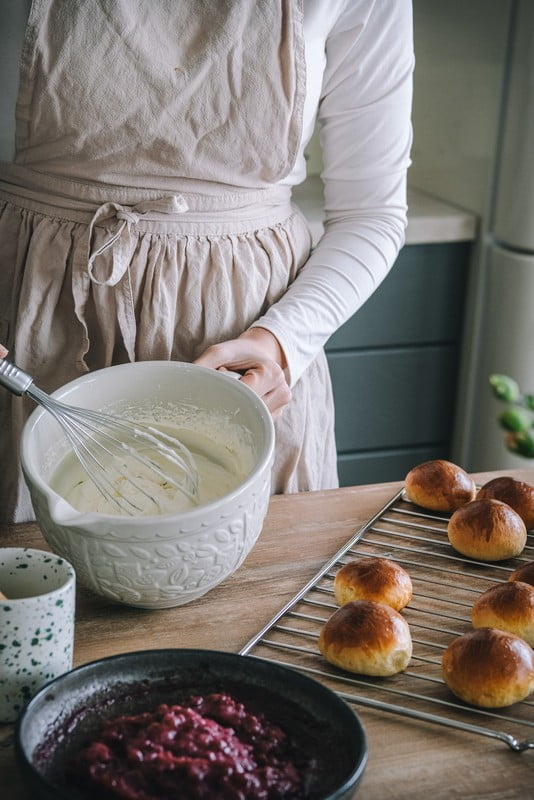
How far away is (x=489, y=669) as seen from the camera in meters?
0.66

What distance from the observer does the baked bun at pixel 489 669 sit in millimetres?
663

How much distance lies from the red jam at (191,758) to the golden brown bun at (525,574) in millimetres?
298

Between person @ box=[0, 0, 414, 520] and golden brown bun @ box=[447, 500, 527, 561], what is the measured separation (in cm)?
22

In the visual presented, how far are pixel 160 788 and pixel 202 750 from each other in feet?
0.11

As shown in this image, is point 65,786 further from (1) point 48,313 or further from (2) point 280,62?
(2) point 280,62

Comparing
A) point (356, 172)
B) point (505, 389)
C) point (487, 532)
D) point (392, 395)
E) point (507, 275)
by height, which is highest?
point (505, 389)

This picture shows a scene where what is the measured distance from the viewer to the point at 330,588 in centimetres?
81

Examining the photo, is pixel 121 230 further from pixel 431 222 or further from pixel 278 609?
pixel 431 222

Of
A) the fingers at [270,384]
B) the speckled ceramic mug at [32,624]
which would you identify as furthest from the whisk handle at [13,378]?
the fingers at [270,384]

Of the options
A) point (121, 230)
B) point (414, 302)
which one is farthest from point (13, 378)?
point (414, 302)

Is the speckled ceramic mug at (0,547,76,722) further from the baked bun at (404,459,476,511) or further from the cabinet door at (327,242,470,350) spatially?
the cabinet door at (327,242,470,350)

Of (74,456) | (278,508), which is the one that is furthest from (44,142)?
(278,508)

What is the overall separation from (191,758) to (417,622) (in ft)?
0.91

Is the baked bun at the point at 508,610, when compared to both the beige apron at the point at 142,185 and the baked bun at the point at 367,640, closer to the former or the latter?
the baked bun at the point at 367,640
